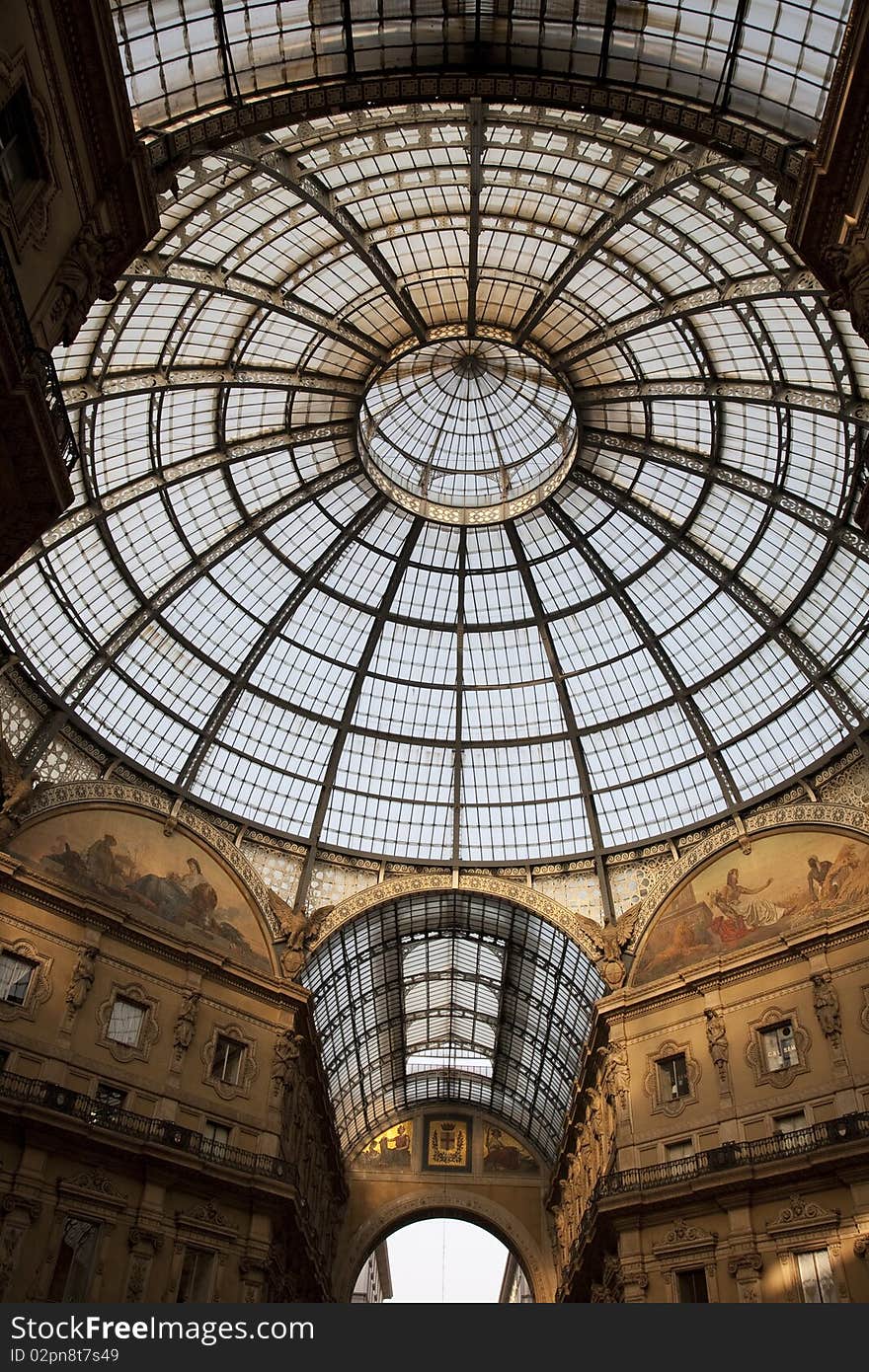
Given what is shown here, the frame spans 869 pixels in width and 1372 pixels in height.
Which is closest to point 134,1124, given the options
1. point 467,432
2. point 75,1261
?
point 75,1261

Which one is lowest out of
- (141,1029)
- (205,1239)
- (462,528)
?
(205,1239)

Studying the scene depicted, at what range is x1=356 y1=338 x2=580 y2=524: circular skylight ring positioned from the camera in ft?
121

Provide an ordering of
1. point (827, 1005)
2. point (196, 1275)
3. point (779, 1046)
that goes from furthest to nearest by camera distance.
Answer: point (779, 1046), point (827, 1005), point (196, 1275)

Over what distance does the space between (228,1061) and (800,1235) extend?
17.8 m

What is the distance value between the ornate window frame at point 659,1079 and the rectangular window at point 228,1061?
13429 millimetres

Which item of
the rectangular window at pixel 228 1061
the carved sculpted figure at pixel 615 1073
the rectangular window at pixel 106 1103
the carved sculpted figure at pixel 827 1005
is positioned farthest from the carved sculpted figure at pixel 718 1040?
the rectangular window at pixel 106 1103

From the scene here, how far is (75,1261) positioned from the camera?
26.1m

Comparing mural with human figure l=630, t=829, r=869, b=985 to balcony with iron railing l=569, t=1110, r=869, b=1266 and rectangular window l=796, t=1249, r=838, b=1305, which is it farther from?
rectangular window l=796, t=1249, r=838, b=1305

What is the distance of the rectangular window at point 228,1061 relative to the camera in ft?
106

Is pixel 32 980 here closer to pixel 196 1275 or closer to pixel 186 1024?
pixel 186 1024

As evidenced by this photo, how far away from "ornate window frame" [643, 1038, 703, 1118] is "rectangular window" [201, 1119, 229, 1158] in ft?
44.6

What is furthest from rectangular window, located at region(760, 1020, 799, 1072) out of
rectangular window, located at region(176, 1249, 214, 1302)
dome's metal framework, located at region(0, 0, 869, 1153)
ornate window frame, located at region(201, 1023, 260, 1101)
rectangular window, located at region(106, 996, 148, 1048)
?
rectangular window, located at region(106, 996, 148, 1048)

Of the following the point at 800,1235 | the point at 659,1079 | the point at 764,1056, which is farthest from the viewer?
the point at 659,1079

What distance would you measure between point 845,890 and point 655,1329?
23827 millimetres
